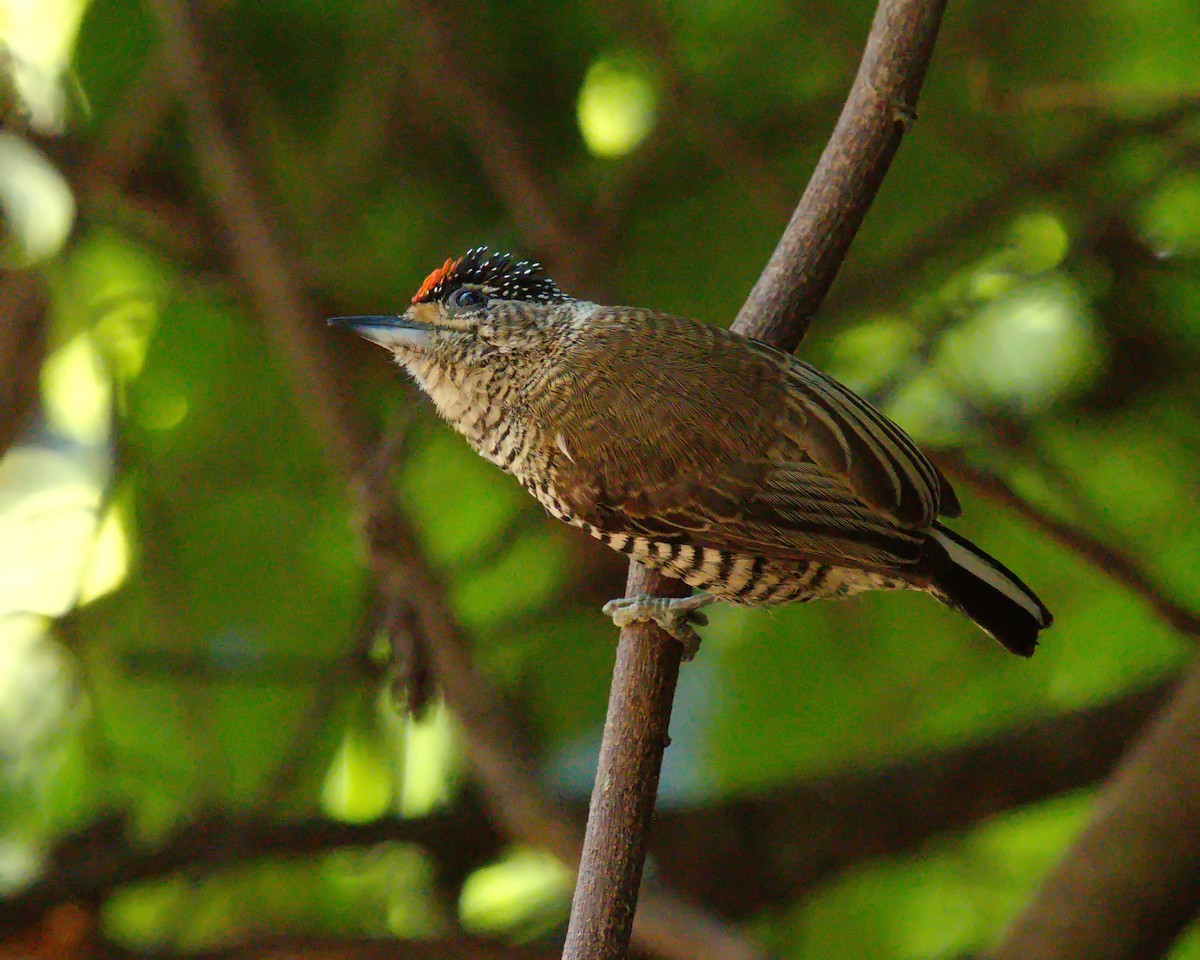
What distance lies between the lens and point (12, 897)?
11.3 feet

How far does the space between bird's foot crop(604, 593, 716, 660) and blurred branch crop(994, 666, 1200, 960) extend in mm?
1226

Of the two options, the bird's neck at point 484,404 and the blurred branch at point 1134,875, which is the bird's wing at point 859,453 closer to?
the bird's neck at point 484,404

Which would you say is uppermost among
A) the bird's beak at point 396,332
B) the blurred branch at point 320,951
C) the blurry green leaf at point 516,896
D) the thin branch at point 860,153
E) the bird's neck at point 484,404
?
the thin branch at point 860,153

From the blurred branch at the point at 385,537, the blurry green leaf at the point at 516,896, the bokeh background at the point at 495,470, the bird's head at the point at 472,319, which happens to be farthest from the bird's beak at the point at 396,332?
the blurry green leaf at the point at 516,896

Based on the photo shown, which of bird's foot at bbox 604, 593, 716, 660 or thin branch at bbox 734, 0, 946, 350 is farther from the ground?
thin branch at bbox 734, 0, 946, 350

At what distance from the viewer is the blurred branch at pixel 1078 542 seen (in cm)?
306

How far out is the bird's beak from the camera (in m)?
2.62

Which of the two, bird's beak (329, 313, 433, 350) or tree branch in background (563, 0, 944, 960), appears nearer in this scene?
Answer: tree branch in background (563, 0, 944, 960)

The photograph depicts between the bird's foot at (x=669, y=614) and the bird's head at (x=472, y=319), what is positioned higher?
the bird's head at (x=472, y=319)

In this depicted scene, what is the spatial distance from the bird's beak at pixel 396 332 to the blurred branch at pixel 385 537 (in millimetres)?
525

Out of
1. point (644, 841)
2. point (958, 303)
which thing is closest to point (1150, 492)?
point (958, 303)

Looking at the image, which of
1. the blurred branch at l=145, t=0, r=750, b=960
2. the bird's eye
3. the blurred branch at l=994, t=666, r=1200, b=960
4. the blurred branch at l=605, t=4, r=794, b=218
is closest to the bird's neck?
the bird's eye

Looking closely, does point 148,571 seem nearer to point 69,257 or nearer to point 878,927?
point 69,257

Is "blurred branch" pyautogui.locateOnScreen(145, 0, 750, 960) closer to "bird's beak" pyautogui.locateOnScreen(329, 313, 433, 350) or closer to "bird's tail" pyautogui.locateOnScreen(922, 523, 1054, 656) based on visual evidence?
"bird's beak" pyautogui.locateOnScreen(329, 313, 433, 350)
